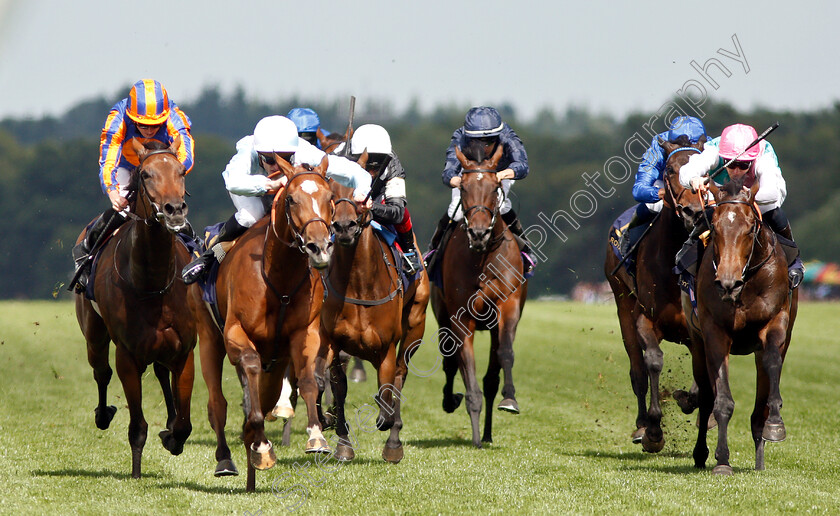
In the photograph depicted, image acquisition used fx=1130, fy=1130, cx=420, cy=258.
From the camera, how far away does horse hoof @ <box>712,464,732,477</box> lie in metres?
7.69

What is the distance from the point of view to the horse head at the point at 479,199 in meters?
8.97

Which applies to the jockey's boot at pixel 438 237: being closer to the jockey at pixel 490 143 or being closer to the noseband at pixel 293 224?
the jockey at pixel 490 143

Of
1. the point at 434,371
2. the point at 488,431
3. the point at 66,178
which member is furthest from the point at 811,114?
the point at 488,431

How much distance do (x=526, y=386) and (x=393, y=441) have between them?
658 cm

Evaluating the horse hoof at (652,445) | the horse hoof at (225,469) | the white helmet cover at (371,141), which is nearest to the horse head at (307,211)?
the horse hoof at (225,469)

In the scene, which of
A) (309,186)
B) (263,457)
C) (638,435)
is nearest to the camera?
(309,186)

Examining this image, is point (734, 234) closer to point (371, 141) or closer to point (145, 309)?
point (371, 141)

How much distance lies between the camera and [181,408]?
8.16 metres

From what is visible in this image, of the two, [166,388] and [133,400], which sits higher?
[133,400]

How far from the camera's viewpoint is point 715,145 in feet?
27.7

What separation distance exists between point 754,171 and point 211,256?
392 centimetres

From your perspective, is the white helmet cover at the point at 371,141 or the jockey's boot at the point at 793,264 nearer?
the jockey's boot at the point at 793,264

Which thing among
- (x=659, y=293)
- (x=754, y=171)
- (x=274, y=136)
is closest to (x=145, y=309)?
(x=274, y=136)

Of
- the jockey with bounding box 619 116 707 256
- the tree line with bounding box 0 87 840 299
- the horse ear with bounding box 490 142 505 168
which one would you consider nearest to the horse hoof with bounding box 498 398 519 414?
the jockey with bounding box 619 116 707 256
